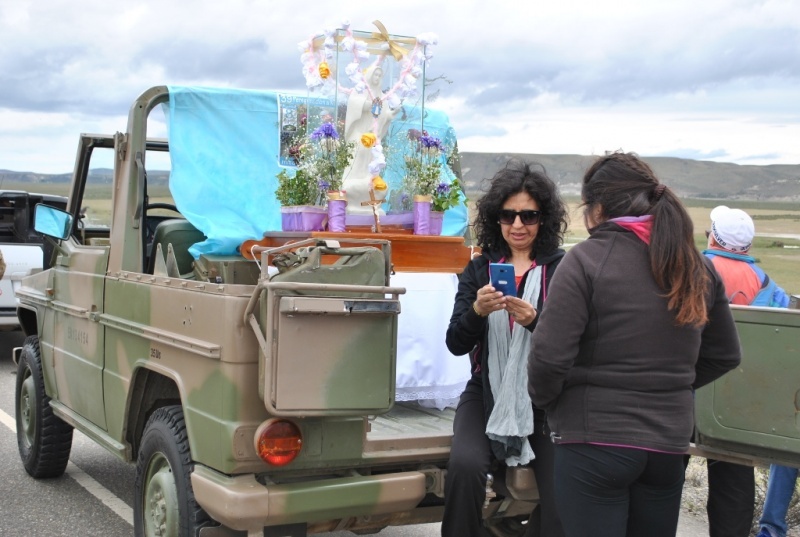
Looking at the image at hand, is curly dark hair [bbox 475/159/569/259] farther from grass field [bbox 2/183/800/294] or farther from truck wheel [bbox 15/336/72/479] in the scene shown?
truck wheel [bbox 15/336/72/479]

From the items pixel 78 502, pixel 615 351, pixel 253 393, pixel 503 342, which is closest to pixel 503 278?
pixel 503 342

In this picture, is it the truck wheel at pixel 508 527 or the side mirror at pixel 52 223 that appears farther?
the side mirror at pixel 52 223

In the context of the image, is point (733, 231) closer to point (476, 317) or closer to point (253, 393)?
point (476, 317)

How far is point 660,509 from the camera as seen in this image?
3.15 m

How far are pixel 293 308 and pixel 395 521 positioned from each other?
1.22 metres

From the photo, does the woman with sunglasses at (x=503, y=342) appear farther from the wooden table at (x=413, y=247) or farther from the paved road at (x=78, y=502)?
the paved road at (x=78, y=502)

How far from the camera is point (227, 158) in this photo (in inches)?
223

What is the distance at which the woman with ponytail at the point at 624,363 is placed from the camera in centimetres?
302

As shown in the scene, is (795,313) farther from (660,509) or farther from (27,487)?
(27,487)

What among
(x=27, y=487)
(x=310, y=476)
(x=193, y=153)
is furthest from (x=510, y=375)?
(x=27, y=487)

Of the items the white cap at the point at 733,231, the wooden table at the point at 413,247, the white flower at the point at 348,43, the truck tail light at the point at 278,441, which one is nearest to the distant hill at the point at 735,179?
the white flower at the point at 348,43

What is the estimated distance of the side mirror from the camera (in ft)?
19.1

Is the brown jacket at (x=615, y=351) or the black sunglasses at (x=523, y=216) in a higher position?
the black sunglasses at (x=523, y=216)

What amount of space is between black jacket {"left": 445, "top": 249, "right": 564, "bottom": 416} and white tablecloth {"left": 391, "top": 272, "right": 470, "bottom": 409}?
0.72 meters
